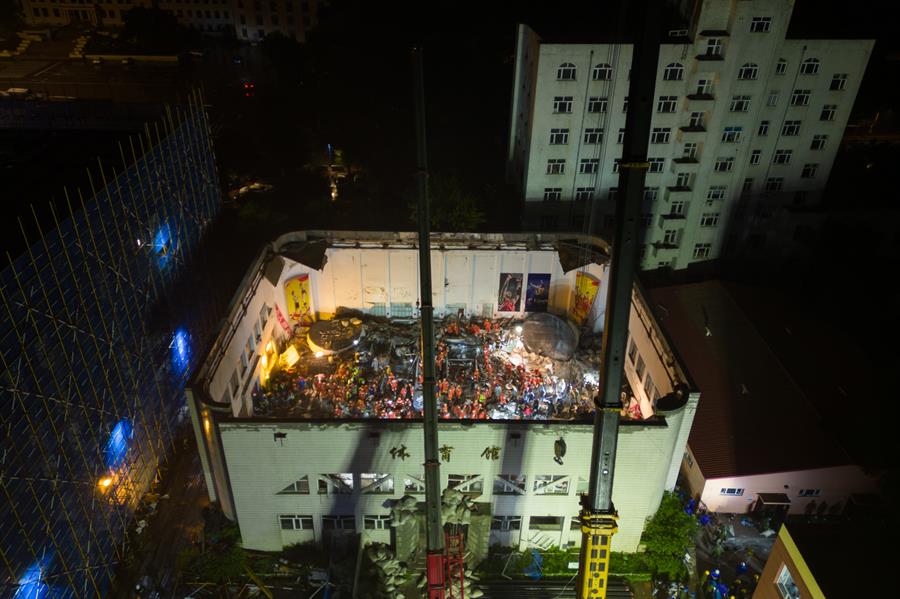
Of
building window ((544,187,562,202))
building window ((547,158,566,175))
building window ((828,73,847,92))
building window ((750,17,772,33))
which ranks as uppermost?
building window ((750,17,772,33))

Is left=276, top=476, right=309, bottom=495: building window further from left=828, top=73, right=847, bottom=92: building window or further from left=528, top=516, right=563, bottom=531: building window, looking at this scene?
left=828, top=73, right=847, bottom=92: building window

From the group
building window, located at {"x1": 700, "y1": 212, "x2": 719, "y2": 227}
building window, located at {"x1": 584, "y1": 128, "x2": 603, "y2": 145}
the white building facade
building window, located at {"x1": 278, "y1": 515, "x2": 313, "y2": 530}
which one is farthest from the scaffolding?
building window, located at {"x1": 700, "y1": 212, "x2": 719, "y2": 227}

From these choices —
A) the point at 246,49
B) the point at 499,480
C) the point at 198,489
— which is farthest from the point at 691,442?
the point at 246,49

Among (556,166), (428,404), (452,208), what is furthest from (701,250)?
(428,404)

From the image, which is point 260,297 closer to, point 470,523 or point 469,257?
point 469,257

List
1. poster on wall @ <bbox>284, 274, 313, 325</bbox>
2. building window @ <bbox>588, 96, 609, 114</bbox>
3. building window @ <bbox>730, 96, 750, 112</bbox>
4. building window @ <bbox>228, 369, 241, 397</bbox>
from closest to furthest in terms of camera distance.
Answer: building window @ <bbox>228, 369, 241, 397</bbox>, poster on wall @ <bbox>284, 274, 313, 325</bbox>, building window @ <bbox>588, 96, 609, 114</bbox>, building window @ <bbox>730, 96, 750, 112</bbox>

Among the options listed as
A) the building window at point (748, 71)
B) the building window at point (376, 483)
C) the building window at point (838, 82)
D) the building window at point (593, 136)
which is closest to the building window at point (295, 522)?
the building window at point (376, 483)
